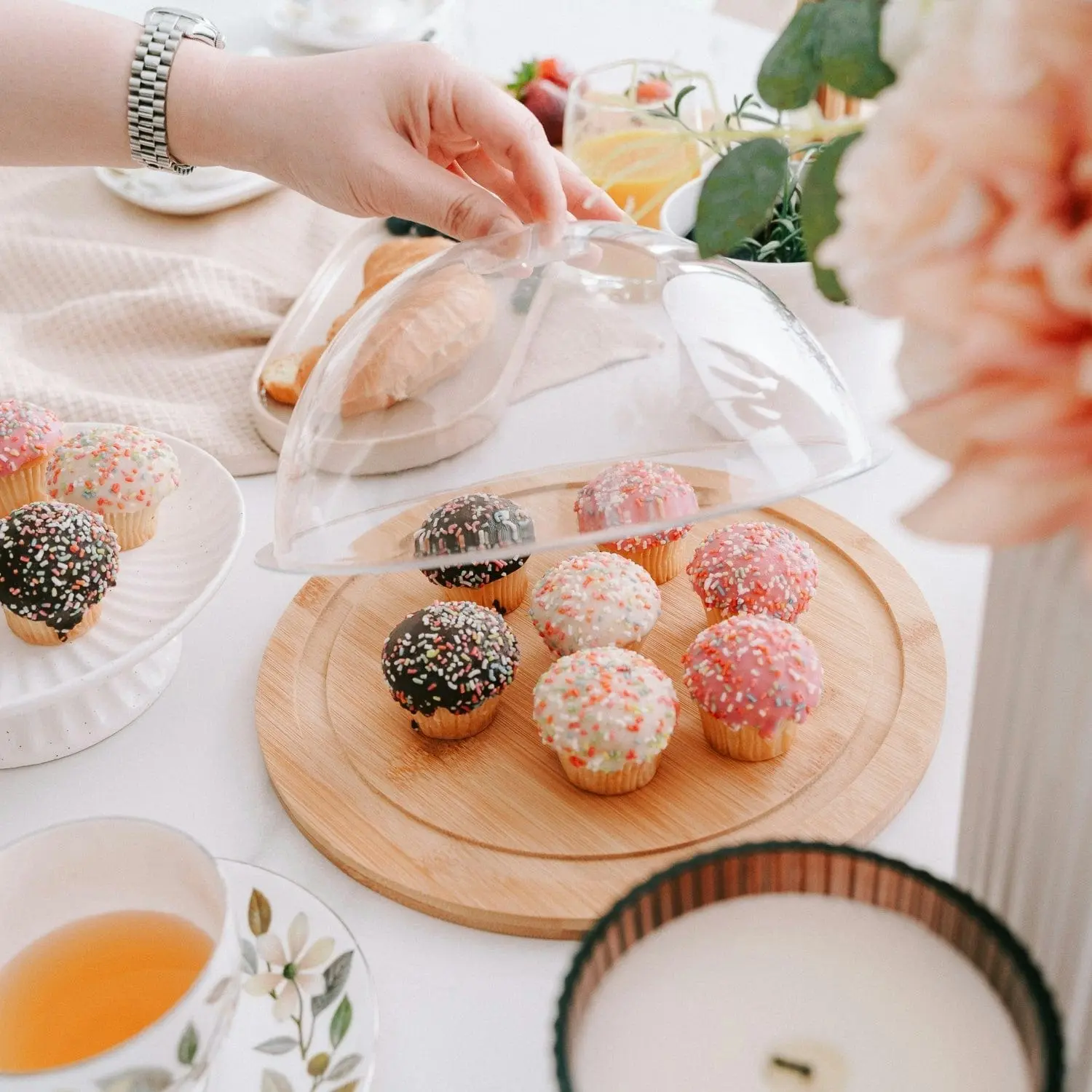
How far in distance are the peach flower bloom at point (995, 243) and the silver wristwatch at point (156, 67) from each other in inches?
40.0

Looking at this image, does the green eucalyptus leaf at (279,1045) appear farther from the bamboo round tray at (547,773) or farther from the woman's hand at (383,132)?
the woman's hand at (383,132)

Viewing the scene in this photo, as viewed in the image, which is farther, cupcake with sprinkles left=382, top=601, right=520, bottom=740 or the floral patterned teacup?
cupcake with sprinkles left=382, top=601, right=520, bottom=740

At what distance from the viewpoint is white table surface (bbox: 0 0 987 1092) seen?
0.75 m

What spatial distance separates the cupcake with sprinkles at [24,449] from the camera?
1.13 metres

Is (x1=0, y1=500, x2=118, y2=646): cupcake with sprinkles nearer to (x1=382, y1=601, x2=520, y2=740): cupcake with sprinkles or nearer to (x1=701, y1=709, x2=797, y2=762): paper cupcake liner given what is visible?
(x1=382, y1=601, x2=520, y2=740): cupcake with sprinkles

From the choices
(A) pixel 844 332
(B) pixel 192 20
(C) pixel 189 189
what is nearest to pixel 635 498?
(A) pixel 844 332

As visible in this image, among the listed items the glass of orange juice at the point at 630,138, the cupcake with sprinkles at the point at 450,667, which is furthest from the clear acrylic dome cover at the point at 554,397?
the glass of orange juice at the point at 630,138

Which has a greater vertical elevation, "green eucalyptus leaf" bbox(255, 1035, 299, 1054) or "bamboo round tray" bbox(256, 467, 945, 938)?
"green eucalyptus leaf" bbox(255, 1035, 299, 1054)

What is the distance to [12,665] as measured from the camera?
3.30ft

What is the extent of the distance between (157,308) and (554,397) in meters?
0.83

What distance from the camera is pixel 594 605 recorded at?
1.02 m

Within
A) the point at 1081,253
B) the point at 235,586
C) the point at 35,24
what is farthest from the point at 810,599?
the point at 35,24

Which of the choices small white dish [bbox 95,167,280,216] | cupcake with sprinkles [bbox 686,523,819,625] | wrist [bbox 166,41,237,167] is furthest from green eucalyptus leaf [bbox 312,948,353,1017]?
small white dish [bbox 95,167,280,216]

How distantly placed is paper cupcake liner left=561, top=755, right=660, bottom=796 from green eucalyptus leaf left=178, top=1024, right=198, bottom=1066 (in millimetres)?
375
